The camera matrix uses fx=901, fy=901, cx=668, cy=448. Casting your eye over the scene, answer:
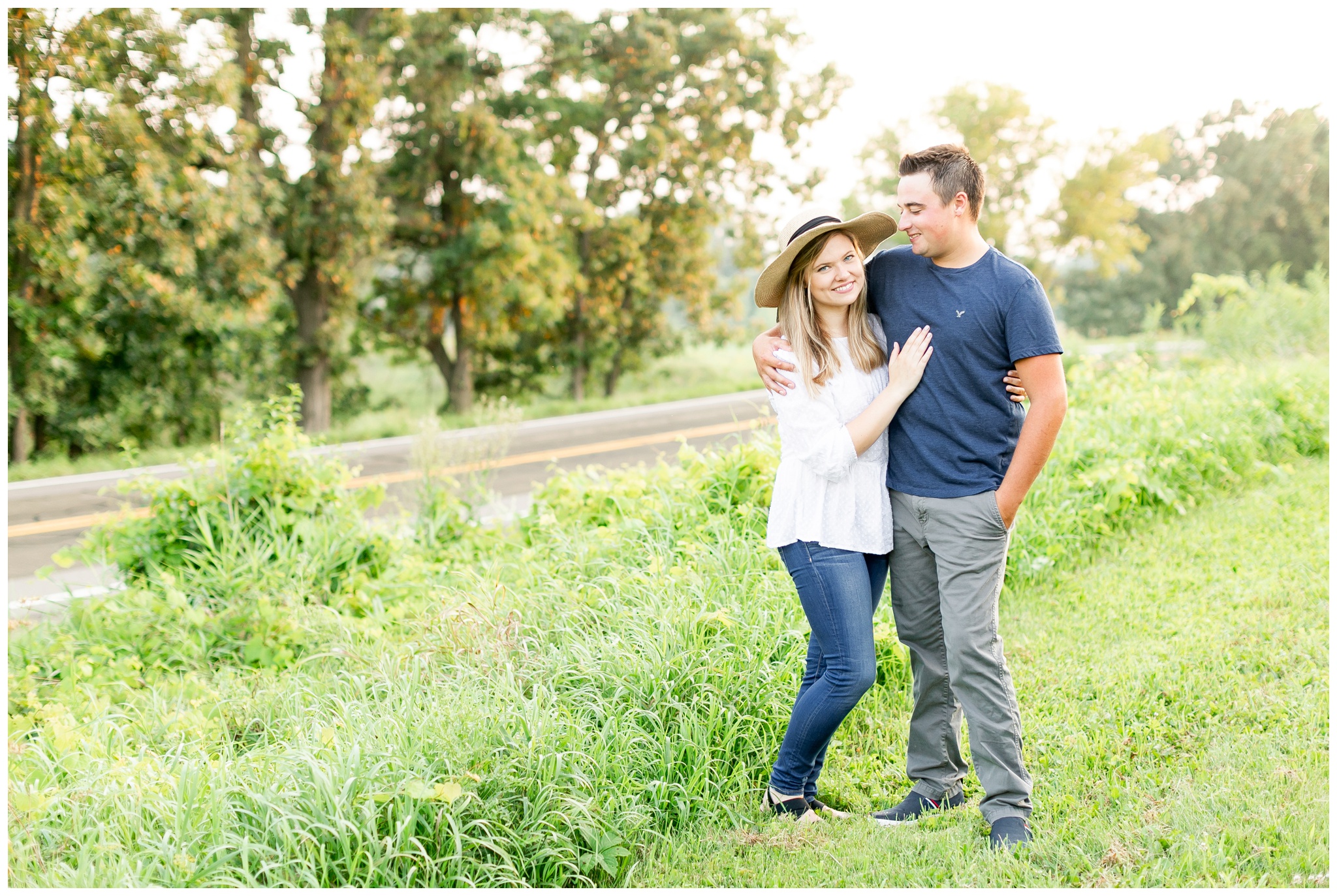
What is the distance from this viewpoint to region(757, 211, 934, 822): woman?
273 cm

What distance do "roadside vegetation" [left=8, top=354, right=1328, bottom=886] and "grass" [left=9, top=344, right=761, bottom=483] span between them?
616 centimetres

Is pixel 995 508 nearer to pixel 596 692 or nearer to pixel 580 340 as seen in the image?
pixel 596 692

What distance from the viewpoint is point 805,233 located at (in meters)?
2.75

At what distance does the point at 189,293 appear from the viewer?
1267 cm

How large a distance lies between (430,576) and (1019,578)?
3.33 meters

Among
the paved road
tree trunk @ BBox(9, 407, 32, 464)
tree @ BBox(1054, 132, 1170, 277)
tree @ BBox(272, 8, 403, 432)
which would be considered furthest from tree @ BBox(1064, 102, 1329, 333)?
tree trunk @ BBox(9, 407, 32, 464)

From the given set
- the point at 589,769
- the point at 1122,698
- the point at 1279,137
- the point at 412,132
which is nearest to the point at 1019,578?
the point at 1122,698

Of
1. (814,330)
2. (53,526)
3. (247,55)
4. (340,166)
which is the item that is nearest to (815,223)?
(814,330)

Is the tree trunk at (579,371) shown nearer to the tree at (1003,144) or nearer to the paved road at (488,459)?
the paved road at (488,459)

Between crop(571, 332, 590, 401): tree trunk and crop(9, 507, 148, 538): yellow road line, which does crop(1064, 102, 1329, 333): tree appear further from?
crop(9, 507, 148, 538): yellow road line

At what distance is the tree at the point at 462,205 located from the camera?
15.0 m

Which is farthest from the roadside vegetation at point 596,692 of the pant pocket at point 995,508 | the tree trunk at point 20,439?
the tree trunk at point 20,439

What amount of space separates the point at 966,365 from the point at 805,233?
63cm

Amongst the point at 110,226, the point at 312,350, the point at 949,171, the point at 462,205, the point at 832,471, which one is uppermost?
the point at 462,205
